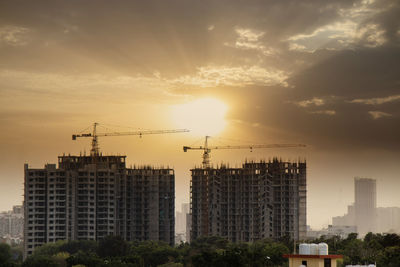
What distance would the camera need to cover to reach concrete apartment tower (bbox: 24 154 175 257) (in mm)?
99688

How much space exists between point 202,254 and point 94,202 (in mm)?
52558

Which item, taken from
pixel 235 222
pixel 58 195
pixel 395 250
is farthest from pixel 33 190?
pixel 395 250

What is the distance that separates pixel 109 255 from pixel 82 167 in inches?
1021

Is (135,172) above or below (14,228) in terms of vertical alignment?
above

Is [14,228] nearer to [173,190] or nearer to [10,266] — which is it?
[173,190]

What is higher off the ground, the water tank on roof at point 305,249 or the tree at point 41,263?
the water tank on roof at point 305,249

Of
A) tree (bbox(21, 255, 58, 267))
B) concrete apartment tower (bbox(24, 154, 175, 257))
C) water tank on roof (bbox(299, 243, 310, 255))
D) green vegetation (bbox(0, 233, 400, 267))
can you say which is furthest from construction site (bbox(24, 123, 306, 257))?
water tank on roof (bbox(299, 243, 310, 255))

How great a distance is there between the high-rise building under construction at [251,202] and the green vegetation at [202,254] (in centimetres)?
1441

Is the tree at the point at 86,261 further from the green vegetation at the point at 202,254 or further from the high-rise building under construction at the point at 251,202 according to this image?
the high-rise building under construction at the point at 251,202

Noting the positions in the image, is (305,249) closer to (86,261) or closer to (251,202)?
(86,261)

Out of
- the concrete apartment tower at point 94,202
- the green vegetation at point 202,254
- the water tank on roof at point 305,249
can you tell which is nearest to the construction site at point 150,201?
the concrete apartment tower at point 94,202

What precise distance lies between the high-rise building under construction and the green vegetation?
567 inches

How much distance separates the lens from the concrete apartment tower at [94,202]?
99.7 m

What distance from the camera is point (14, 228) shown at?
198 meters
